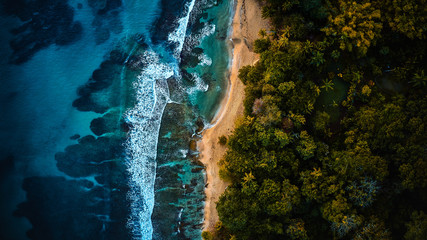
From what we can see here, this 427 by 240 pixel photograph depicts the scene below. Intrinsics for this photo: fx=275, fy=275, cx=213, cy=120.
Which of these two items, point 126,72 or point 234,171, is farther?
point 126,72

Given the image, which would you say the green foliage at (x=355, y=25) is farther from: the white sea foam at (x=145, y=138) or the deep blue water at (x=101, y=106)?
the white sea foam at (x=145, y=138)

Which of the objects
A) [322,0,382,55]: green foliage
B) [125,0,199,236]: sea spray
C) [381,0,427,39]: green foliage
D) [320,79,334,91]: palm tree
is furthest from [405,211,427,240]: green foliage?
[125,0,199,236]: sea spray

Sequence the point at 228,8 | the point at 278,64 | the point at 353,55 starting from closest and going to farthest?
the point at 278,64
the point at 353,55
the point at 228,8

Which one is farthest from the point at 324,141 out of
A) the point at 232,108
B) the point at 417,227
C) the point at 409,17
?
the point at 409,17

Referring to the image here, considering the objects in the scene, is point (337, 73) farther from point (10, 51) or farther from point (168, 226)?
point (10, 51)

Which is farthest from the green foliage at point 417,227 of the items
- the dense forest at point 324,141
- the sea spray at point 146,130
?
the sea spray at point 146,130

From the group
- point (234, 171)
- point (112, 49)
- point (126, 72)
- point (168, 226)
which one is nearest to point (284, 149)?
point (234, 171)

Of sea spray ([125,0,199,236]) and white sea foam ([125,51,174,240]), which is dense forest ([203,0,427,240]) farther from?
white sea foam ([125,51,174,240])
